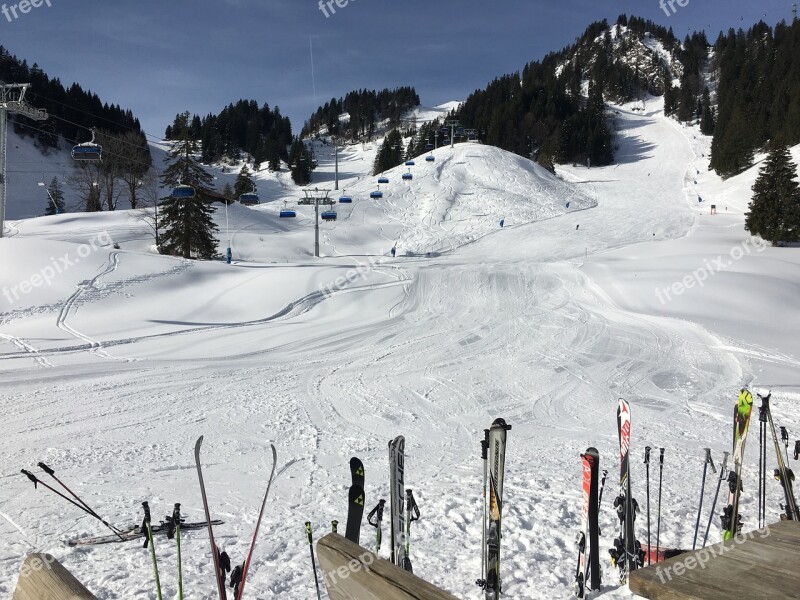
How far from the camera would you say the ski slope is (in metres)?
4.89

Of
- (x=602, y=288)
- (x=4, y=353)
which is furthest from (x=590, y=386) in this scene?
(x=4, y=353)

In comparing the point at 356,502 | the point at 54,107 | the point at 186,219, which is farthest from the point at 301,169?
the point at 356,502

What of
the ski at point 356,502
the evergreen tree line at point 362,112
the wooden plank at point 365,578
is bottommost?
the ski at point 356,502

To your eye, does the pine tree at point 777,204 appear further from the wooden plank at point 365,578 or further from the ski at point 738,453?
the wooden plank at point 365,578

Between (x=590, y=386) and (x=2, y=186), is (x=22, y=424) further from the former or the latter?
(x=2, y=186)

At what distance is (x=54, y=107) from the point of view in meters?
82.4

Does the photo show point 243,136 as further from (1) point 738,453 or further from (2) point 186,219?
(1) point 738,453

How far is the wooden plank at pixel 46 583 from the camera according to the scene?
1.34 metres

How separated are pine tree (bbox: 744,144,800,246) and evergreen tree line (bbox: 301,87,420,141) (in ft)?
341

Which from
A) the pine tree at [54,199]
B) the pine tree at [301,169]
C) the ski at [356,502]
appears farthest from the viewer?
the pine tree at [301,169]

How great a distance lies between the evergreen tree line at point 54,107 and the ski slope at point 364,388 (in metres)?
62.6

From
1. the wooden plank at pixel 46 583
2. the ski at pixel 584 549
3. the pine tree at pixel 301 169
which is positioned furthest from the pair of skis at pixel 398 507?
the pine tree at pixel 301 169

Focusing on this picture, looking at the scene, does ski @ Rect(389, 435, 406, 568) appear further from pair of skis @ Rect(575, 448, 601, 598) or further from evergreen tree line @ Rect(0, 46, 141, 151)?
evergreen tree line @ Rect(0, 46, 141, 151)

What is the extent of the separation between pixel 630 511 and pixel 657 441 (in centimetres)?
416
